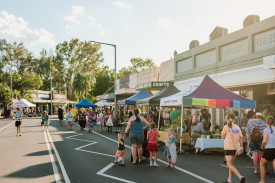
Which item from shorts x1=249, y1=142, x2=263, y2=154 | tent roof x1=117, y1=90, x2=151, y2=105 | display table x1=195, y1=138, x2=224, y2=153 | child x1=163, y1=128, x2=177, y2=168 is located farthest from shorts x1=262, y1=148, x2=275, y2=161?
tent roof x1=117, y1=90, x2=151, y2=105

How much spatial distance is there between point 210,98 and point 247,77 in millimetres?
4446

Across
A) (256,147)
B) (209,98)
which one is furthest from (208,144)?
(256,147)

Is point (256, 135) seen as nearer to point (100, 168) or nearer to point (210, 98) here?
point (210, 98)

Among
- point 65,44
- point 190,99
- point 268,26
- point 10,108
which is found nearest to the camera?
point 190,99

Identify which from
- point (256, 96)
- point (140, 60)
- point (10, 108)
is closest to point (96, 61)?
point (140, 60)

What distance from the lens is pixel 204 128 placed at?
40.2 ft

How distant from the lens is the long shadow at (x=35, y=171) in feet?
23.4

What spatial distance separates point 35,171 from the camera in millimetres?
7582

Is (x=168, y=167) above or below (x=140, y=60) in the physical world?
below

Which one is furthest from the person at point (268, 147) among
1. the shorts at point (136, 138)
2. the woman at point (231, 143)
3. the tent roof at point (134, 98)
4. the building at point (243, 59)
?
the tent roof at point (134, 98)

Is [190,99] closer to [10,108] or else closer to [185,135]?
[185,135]

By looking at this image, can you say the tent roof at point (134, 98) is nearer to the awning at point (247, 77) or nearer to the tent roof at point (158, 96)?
the tent roof at point (158, 96)

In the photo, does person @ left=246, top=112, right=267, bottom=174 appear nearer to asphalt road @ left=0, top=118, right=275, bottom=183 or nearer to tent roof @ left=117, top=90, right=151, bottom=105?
asphalt road @ left=0, top=118, right=275, bottom=183

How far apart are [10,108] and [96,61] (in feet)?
64.0
